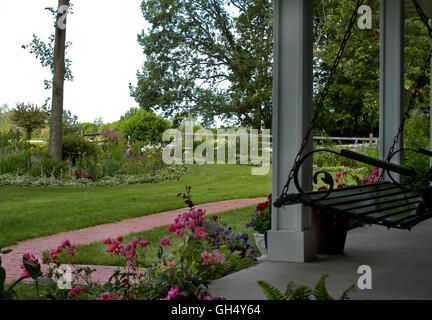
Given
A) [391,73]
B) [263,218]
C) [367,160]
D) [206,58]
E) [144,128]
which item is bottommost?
[263,218]

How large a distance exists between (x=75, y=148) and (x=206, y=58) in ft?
34.2

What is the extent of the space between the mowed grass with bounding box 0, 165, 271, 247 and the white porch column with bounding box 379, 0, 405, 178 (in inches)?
126

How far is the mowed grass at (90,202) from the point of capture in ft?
17.8

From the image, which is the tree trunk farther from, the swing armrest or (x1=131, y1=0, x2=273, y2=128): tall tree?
(x1=131, y1=0, x2=273, y2=128): tall tree

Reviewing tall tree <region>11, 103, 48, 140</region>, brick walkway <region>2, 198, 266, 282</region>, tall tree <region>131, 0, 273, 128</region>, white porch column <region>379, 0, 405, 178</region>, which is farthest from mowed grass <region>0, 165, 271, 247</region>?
tall tree <region>131, 0, 273, 128</region>

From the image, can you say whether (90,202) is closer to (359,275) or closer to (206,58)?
(359,275)

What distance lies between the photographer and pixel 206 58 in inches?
734

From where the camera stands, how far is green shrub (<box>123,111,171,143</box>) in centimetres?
1201

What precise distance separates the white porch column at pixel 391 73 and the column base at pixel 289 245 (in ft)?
5.73

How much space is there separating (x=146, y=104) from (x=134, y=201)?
38.6ft

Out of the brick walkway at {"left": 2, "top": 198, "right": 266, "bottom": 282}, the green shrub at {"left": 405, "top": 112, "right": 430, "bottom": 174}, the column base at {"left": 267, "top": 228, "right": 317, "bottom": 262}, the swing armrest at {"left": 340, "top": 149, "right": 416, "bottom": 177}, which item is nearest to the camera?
the swing armrest at {"left": 340, "top": 149, "right": 416, "bottom": 177}

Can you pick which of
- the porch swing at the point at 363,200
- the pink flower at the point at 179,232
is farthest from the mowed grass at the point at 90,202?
the porch swing at the point at 363,200

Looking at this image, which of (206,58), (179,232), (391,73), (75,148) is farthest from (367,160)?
(206,58)

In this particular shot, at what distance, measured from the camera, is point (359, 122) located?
15.0 m
